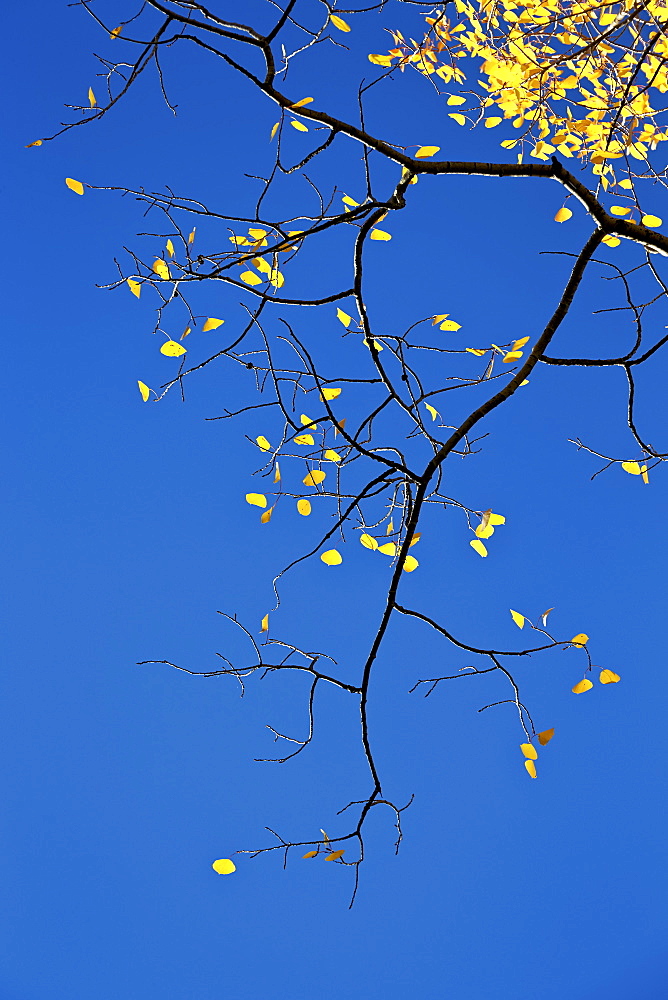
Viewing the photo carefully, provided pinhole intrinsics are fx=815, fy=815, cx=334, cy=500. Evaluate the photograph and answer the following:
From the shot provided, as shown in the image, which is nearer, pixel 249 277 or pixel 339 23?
pixel 249 277

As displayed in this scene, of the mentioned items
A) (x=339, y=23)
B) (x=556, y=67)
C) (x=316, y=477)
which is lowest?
(x=316, y=477)

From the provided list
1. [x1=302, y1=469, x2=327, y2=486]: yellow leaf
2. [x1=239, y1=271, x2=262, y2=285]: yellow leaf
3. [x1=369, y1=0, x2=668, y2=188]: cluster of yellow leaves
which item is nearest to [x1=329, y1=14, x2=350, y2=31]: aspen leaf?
[x1=369, y1=0, x2=668, y2=188]: cluster of yellow leaves

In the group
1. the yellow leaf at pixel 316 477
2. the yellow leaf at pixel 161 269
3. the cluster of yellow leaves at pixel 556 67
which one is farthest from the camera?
the cluster of yellow leaves at pixel 556 67

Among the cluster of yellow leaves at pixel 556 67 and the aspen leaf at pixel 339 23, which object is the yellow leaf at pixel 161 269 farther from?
the cluster of yellow leaves at pixel 556 67

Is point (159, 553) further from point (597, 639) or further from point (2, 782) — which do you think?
point (597, 639)

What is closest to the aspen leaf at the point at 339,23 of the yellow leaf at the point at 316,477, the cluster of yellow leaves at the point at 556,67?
the cluster of yellow leaves at the point at 556,67

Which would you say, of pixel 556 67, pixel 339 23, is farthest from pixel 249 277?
pixel 556 67

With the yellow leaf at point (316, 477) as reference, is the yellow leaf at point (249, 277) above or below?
above

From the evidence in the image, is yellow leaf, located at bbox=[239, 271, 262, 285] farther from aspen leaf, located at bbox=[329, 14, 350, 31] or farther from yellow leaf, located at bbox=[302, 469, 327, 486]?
aspen leaf, located at bbox=[329, 14, 350, 31]

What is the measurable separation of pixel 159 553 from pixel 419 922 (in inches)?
77.3

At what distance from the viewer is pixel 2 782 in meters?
3.49

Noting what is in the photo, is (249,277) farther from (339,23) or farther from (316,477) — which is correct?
(339,23)

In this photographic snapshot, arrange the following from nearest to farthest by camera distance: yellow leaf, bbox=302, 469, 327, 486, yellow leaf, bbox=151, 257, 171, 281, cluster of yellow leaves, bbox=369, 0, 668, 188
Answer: yellow leaf, bbox=151, 257, 171, 281
yellow leaf, bbox=302, 469, 327, 486
cluster of yellow leaves, bbox=369, 0, 668, 188

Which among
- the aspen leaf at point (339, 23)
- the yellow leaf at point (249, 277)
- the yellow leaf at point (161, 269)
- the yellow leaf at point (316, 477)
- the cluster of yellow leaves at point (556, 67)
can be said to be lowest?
the yellow leaf at point (316, 477)
